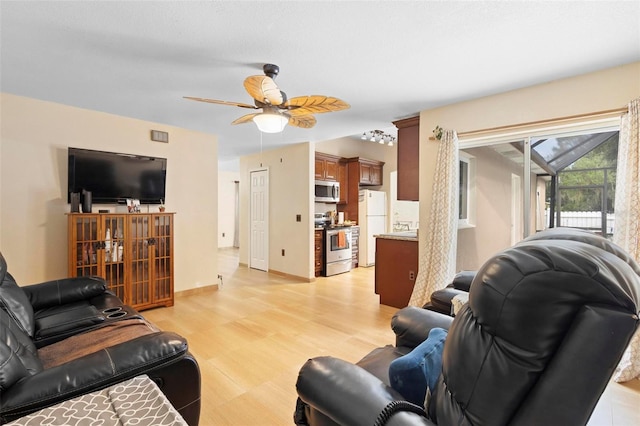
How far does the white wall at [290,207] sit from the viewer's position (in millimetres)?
5371

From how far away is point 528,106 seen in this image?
290 cm

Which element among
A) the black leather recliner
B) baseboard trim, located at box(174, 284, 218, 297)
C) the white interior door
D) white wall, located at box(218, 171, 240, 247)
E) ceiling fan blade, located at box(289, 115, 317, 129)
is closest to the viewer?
the black leather recliner

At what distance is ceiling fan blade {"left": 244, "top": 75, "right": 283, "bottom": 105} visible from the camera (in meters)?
2.02

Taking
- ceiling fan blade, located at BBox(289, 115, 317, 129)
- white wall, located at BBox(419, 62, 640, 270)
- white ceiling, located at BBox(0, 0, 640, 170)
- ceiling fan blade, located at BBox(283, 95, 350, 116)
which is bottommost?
ceiling fan blade, located at BBox(283, 95, 350, 116)

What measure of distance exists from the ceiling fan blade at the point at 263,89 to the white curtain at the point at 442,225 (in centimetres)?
203

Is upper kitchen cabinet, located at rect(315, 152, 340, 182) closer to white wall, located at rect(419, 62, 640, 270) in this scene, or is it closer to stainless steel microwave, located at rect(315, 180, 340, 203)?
stainless steel microwave, located at rect(315, 180, 340, 203)

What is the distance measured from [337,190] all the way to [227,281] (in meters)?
2.77

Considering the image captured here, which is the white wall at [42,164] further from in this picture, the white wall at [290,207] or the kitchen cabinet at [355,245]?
the kitchen cabinet at [355,245]

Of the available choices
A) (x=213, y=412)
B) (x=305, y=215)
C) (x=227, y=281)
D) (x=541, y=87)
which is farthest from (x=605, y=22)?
(x=227, y=281)

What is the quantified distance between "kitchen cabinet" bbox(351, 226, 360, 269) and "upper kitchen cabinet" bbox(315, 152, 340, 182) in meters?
1.12

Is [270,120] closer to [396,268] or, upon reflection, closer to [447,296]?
[447,296]

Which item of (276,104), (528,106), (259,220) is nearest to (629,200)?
(528,106)

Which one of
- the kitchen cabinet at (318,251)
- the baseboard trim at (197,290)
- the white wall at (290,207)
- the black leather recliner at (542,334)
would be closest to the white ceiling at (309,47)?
the black leather recliner at (542,334)

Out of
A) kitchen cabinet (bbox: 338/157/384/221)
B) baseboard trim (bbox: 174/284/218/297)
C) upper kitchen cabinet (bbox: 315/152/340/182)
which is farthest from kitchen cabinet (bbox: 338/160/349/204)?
baseboard trim (bbox: 174/284/218/297)
